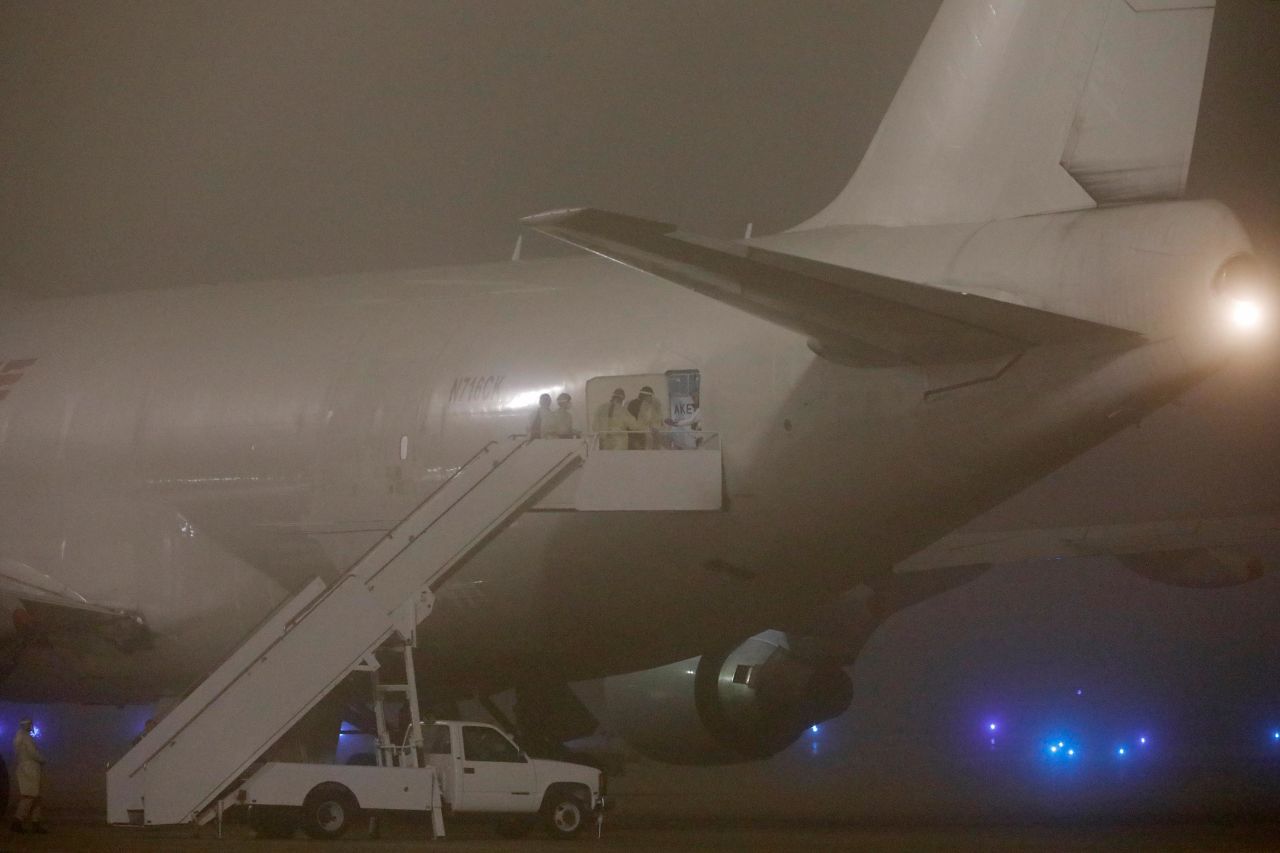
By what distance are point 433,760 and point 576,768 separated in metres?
1.51

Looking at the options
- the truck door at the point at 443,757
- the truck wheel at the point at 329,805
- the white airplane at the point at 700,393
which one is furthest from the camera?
the truck door at the point at 443,757

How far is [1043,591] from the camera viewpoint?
3444 cm

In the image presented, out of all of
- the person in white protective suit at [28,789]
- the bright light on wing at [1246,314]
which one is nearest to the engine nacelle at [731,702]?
the person in white protective suit at [28,789]

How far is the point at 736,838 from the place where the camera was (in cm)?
1416

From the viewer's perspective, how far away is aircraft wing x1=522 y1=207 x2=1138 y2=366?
9984mm

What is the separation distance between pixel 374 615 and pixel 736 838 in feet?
13.3

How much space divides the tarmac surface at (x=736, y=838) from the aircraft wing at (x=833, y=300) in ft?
13.5

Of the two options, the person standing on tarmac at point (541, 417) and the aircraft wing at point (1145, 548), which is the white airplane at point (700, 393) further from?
the aircraft wing at point (1145, 548)

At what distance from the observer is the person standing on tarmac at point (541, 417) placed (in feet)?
48.1

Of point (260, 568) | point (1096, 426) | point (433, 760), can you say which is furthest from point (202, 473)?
point (1096, 426)

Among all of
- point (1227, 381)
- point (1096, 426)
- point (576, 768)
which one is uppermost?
point (1227, 381)

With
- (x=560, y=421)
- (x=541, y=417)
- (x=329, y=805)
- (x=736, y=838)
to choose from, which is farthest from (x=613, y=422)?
(x=329, y=805)

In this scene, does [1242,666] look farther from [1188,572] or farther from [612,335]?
[612,335]

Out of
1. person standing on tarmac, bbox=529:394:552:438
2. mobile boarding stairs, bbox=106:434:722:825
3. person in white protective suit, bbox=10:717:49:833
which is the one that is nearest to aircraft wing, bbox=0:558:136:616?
person in white protective suit, bbox=10:717:49:833
